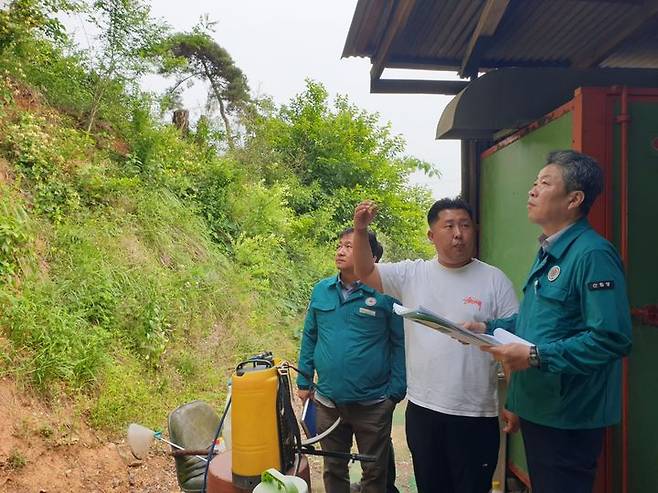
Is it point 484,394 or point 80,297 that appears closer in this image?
point 484,394

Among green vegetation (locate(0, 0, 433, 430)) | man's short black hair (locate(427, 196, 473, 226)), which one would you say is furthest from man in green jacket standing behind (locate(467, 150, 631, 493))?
green vegetation (locate(0, 0, 433, 430))

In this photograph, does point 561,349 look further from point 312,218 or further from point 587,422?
point 312,218

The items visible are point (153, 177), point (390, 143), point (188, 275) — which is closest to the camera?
point (188, 275)

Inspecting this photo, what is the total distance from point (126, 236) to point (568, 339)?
5701mm

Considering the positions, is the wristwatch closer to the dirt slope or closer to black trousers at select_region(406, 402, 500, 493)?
black trousers at select_region(406, 402, 500, 493)

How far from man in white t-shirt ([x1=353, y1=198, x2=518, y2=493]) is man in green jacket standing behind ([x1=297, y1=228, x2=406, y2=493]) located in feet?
1.71

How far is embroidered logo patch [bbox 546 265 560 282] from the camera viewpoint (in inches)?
63.4

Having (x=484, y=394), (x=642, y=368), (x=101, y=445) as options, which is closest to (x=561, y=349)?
(x=484, y=394)

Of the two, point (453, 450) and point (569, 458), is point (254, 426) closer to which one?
point (453, 450)

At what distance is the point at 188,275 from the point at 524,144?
15.4 ft

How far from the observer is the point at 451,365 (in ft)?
6.82

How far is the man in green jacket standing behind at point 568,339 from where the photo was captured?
1451 mm

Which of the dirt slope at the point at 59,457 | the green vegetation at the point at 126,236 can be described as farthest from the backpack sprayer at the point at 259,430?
the green vegetation at the point at 126,236

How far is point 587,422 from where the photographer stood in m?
1.57
